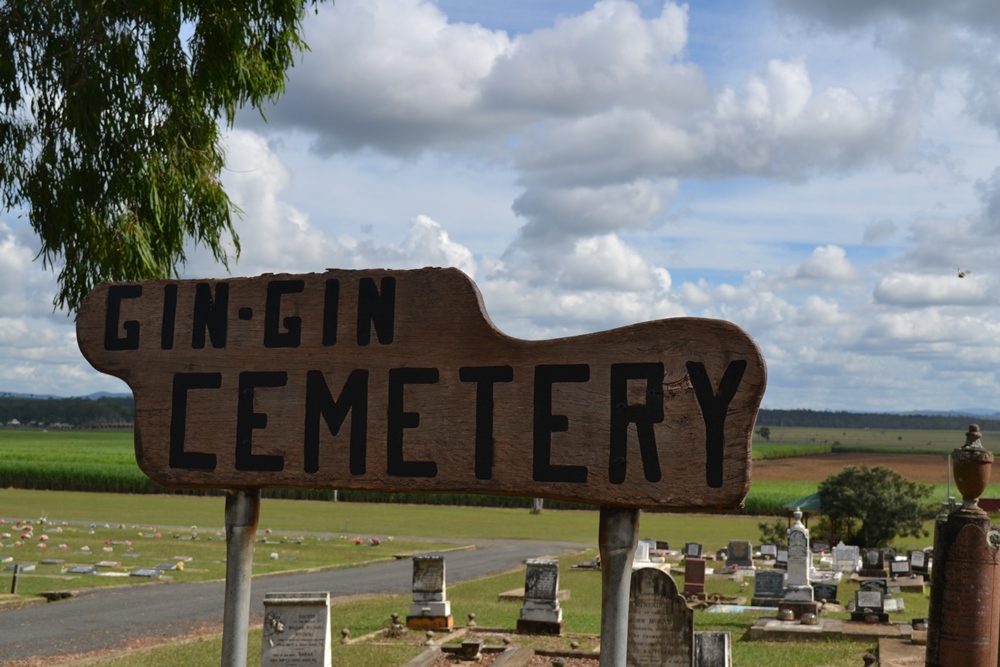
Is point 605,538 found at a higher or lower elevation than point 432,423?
lower

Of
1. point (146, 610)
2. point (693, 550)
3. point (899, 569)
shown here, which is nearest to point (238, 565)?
point (146, 610)

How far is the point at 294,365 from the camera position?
5.23 m

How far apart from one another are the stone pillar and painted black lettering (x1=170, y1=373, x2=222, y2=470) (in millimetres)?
6579

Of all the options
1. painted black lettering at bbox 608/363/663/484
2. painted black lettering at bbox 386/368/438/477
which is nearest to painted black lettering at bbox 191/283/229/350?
painted black lettering at bbox 386/368/438/477

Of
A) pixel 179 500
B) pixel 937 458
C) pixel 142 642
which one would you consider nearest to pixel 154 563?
pixel 142 642

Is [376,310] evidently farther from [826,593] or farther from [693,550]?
[693,550]

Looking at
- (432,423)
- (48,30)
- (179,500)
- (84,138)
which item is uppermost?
(48,30)

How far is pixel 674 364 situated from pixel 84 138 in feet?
28.6

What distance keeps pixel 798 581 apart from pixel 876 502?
1542cm

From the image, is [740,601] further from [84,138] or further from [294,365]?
[294,365]

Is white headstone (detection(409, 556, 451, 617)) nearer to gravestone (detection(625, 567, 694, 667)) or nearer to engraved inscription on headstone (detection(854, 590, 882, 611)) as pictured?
engraved inscription on headstone (detection(854, 590, 882, 611))

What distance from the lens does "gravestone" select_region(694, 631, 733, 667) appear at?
986cm

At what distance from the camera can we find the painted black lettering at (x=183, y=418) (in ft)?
17.5

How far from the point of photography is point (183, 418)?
5.36 meters
